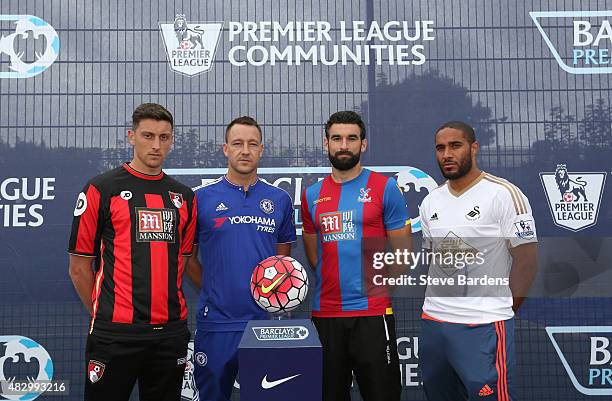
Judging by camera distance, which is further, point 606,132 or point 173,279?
point 606,132

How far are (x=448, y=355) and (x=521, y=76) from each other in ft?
7.60

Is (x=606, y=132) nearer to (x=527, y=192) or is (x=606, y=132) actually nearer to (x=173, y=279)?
(x=527, y=192)

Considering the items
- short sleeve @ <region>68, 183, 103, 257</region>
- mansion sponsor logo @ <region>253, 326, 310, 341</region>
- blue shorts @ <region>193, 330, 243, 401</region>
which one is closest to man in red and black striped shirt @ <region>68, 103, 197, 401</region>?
short sleeve @ <region>68, 183, 103, 257</region>

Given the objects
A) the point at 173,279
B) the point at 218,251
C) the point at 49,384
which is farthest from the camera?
the point at 49,384

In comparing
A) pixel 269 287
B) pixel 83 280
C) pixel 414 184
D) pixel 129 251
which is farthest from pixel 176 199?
pixel 414 184

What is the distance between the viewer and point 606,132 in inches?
145

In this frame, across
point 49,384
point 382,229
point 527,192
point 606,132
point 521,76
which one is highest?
point 521,76

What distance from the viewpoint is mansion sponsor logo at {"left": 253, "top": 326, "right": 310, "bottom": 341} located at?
1786 millimetres

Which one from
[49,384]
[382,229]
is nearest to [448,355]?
[382,229]

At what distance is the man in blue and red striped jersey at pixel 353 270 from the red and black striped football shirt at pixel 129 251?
824 mm

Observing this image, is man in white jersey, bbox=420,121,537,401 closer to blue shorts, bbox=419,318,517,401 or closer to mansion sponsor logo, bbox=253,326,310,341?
blue shorts, bbox=419,318,517,401

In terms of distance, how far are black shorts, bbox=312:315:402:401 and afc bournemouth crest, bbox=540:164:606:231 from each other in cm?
184

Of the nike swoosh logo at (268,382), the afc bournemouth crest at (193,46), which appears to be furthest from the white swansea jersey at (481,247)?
the afc bournemouth crest at (193,46)

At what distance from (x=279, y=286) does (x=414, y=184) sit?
5.91ft
